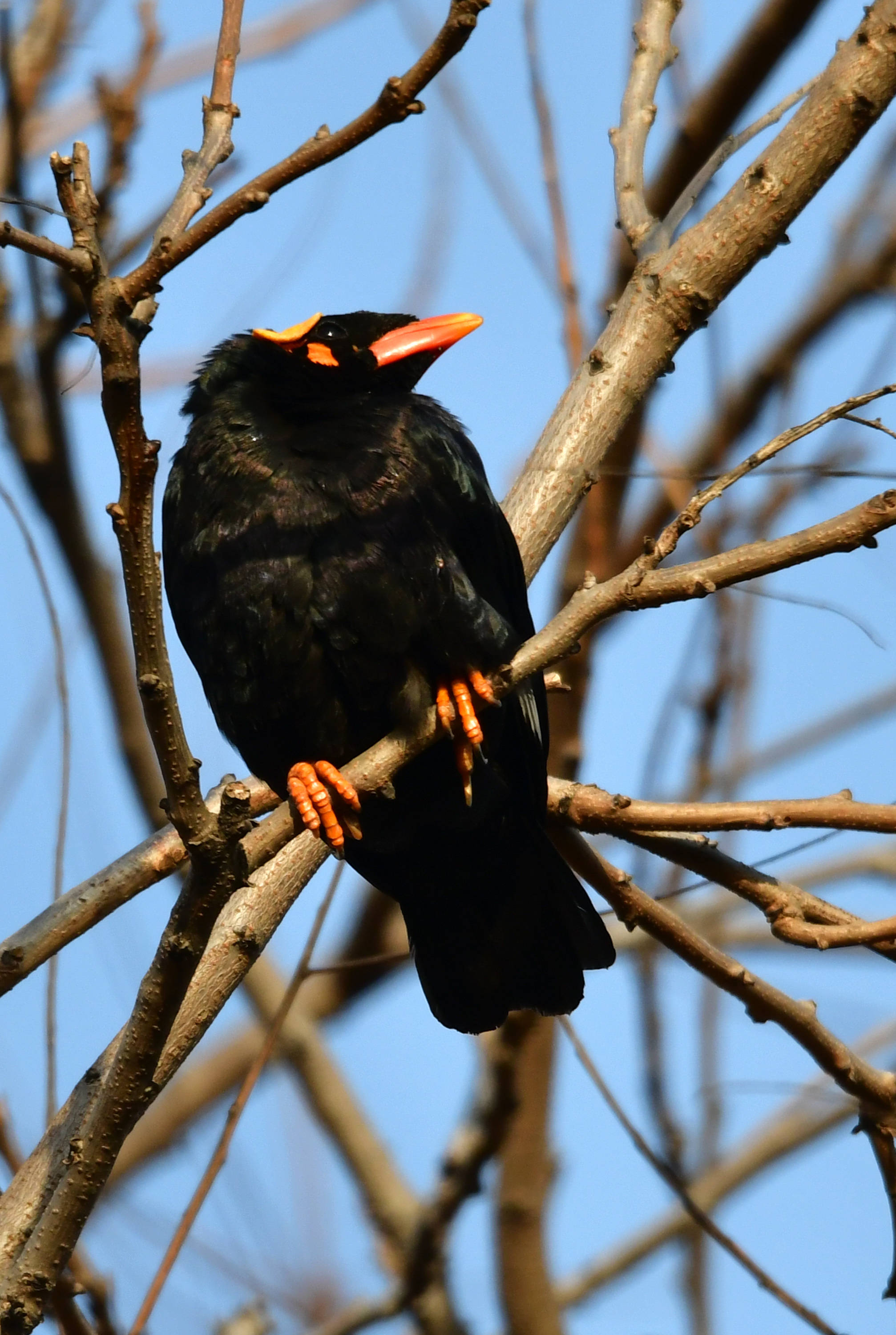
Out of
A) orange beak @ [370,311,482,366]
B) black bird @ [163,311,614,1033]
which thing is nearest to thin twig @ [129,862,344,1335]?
black bird @ [163,311,614,1033]

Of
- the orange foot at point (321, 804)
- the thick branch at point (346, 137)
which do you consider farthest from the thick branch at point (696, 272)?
the thick branch at point (346, 137)

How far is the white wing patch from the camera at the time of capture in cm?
357

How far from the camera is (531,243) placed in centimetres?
519

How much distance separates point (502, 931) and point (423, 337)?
1.63m

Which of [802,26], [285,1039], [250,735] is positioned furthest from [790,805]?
[285,1039]

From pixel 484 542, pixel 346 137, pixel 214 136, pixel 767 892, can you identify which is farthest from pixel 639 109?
pixel 767 892

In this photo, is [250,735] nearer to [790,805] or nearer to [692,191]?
[790,805]

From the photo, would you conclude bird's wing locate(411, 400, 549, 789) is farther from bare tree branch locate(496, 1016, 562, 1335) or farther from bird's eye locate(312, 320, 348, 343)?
bare tree branch locate(496, 1016, 562, 1335)

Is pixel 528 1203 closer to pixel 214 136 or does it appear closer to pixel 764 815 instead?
pixel 764 815

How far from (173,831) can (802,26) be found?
3.57 m

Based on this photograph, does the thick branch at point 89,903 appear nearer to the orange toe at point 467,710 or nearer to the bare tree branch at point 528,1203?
the orange toe at point 467,710

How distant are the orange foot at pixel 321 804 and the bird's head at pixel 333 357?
3.49 ft

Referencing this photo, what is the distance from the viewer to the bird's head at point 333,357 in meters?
3.84

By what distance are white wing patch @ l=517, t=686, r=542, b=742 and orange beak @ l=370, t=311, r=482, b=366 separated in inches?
39.9
